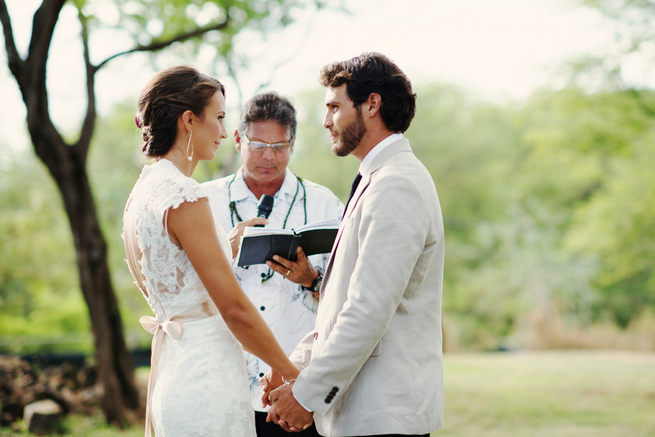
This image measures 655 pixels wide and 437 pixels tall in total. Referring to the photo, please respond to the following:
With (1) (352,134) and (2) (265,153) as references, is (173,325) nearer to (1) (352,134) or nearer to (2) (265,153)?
(1) (352,134)

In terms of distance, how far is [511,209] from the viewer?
32.5 meters

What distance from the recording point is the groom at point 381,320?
2340 mm

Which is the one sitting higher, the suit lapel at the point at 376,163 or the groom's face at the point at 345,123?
the groom's face at the point at 345,123

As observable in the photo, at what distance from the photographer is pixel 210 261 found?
2342mm

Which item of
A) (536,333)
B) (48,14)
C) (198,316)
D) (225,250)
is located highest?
(48,14)

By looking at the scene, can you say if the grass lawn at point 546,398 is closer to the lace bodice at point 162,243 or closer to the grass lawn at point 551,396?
the grass lawn at point 551,396

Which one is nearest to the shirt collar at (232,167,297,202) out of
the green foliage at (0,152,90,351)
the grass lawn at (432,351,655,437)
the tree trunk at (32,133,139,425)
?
the tree trunk at (32,133,139,425)

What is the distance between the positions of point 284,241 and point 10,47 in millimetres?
5632

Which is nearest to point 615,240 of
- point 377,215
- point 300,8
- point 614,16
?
point 614,16

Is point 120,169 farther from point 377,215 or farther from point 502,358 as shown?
point 377,215

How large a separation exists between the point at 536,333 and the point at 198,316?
18.7 m

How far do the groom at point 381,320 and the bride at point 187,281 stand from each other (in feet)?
0.68

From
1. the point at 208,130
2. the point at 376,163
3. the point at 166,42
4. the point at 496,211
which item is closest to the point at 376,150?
the point at 376,163

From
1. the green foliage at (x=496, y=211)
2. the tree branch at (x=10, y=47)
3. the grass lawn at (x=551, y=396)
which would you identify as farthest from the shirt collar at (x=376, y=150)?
the green foliage at (x=496, y=211)
